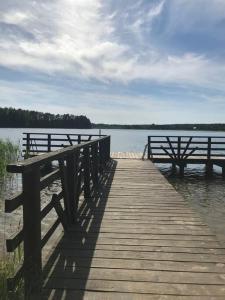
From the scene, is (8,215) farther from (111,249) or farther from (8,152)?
(8,152)

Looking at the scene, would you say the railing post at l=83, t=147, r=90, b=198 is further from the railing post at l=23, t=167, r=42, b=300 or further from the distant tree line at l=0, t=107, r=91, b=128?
the distant tree line at l=0, t=107, r=91, b=128

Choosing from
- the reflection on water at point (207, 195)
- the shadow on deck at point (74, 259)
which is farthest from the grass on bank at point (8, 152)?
the shadow on deck at point (74, 259)

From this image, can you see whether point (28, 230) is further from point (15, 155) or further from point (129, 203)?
point (15, 155)

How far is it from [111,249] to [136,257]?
40cm

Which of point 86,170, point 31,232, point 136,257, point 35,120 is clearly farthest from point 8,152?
point 35,120

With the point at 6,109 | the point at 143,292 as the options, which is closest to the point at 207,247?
the point at 143,292

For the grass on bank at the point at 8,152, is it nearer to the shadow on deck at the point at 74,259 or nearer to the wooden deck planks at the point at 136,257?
the wooden deck planks at the point at 136,257

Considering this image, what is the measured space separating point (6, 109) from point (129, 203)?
123 meters

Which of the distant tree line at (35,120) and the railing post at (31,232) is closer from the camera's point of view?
the railing post at (31,232)

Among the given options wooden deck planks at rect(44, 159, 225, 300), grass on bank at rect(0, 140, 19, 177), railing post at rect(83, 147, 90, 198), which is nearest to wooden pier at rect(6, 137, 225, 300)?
wooden deck planks at rect(44, 159, 225, 300)

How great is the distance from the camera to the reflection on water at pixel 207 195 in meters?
10.3

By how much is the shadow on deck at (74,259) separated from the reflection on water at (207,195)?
330 centimetres

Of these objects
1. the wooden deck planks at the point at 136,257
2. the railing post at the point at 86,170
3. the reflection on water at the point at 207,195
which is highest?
the railing post at the point at 86,170

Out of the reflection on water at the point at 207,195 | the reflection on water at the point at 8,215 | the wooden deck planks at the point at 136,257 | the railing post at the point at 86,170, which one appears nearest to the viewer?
the wooden deck planks at the point at 136,257
